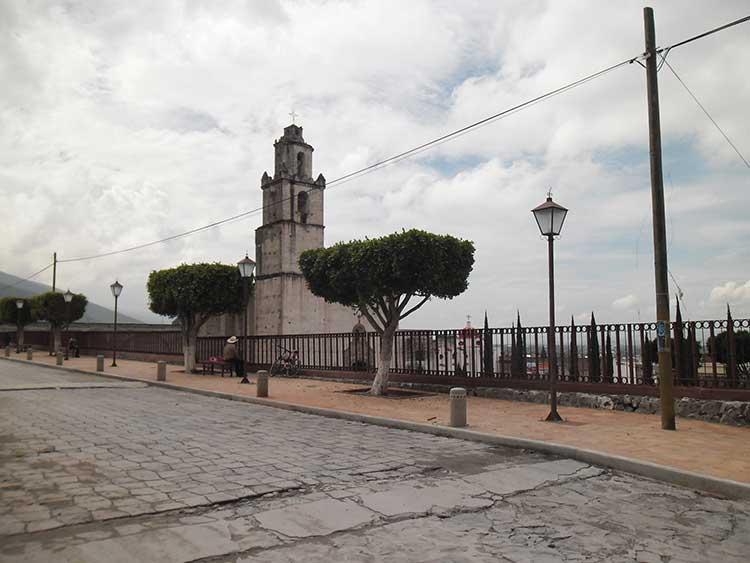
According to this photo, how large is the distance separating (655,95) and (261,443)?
8.53 m

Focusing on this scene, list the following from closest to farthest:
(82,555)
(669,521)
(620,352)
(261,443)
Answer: (82,555), (669,521), (261,443), (620,352)

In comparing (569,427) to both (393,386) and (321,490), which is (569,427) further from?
(393,386)

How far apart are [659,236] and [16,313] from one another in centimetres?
4577

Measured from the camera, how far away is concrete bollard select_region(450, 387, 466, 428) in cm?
979

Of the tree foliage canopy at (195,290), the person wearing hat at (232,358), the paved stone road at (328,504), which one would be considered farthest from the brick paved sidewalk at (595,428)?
the tree foliage canopy at (195,290)

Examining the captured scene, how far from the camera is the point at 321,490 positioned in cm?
585

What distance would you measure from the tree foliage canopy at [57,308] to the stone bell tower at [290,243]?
1129cm

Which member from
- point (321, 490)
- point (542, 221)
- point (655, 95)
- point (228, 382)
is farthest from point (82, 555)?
point (228, 382)

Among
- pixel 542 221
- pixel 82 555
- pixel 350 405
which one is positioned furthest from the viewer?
pixel 350 405

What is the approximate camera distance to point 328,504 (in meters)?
5.39

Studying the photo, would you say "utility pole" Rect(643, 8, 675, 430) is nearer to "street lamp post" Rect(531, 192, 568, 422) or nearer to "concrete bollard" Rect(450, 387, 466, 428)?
"street lamp post" Rect(531, 192, 568, 422)

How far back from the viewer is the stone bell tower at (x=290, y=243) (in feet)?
127

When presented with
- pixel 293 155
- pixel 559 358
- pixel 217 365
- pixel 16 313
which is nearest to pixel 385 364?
pixel 559 358

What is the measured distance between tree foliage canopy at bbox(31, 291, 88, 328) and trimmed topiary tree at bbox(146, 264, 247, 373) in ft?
50.5
